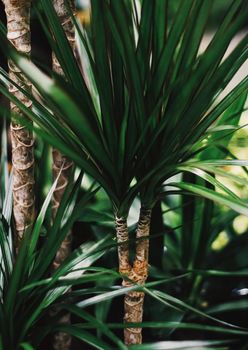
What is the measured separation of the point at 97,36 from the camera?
0.60 m

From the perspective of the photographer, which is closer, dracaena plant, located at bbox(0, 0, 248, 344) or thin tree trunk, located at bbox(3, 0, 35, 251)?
dracaena plant, located at bbox(0, 0, 248, 344)

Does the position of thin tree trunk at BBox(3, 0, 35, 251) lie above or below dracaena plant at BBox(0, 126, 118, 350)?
above

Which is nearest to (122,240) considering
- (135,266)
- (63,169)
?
(135,266)

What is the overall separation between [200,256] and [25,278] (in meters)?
0.46

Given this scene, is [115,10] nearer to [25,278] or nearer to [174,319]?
[25,278]

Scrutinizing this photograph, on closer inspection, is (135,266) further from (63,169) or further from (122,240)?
(63,169)

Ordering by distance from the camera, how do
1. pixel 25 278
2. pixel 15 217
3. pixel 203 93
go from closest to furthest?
pixel 203 93 → pixel 25 278 → pixel 15 217

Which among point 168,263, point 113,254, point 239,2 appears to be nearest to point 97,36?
point 239,2

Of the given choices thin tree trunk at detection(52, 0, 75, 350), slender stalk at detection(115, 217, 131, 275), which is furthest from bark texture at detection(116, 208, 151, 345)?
thin tree trunk at detection(52, 0, 75, 350)

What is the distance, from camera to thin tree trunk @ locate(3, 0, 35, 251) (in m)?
0.72

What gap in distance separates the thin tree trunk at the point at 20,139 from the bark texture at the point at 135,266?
15 cm

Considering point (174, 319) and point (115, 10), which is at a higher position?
point (115, 10)

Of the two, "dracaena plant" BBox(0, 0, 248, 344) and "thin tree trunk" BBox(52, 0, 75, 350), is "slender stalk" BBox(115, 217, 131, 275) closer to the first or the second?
"dracaena plant" BBox(0, 0, 248, 344)

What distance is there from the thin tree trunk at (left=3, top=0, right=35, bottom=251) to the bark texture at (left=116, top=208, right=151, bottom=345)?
149 mm
